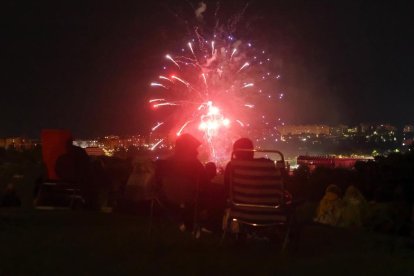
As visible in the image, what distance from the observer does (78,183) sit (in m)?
9.30

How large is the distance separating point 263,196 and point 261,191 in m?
0.06

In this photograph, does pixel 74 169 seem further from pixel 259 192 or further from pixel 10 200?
pixel 259 192

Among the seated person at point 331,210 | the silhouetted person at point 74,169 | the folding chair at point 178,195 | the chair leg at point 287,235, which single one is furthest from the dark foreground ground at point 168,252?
the seated person at point 331,210

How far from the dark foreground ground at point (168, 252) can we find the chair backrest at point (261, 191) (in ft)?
1.22

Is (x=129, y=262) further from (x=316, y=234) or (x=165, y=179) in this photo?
(x=316, y=234)

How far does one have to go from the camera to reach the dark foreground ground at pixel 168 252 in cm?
527

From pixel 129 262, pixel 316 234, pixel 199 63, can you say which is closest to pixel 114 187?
pixel 316 234

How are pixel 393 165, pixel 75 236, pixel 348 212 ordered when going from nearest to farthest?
pixel 75 236 → pixel 348 212 → pixel 393 165

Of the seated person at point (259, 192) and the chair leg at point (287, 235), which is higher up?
the seated person at point (259, 192)

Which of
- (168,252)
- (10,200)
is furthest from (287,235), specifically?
(10,200)

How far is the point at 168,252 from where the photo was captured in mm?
5965

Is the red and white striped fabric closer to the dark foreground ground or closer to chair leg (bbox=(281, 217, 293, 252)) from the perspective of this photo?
chair leg (bbox=(281, 217, 293, 252))

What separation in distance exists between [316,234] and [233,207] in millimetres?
1617

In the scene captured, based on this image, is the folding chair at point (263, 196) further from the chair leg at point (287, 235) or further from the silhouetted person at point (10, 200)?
the silhouetted person at point (10, 200)
